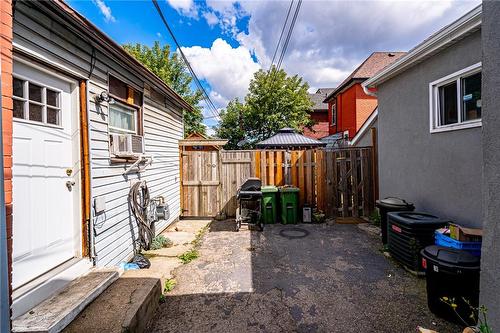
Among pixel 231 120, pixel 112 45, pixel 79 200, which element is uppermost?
pixel 231 120

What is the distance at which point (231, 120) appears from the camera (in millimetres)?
21609

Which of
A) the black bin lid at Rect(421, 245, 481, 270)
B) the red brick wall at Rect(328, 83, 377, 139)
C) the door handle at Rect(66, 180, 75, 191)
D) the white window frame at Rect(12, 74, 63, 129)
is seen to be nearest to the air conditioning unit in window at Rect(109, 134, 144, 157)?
the door handle at Rect(66, 180, 75, 191)

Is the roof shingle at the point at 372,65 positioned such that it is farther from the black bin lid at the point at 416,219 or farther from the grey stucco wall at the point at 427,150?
the black bin lid at the point at 416,219

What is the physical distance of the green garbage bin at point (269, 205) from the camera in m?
6.46

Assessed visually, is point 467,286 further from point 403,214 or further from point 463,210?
→ point 463,210

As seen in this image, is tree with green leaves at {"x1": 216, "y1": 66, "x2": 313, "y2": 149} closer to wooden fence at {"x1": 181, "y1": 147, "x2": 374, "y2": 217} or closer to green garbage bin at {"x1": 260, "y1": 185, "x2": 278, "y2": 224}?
wooden fence at {"x1": 181, "y1": 147, "x2": 374, "y2": 217}

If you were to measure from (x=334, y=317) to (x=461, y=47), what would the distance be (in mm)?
4394

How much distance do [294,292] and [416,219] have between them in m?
2.13

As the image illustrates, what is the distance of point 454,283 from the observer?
2.50 m

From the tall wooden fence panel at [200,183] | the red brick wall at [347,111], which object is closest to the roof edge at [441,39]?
the tall wooden fence panel at [200,183]

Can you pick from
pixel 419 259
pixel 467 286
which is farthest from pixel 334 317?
pixel 419 259

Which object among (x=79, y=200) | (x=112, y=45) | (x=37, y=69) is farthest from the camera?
(x=112, y=45)

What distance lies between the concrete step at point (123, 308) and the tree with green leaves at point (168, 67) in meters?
17.0

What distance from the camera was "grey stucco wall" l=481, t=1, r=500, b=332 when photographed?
73.8 inches
